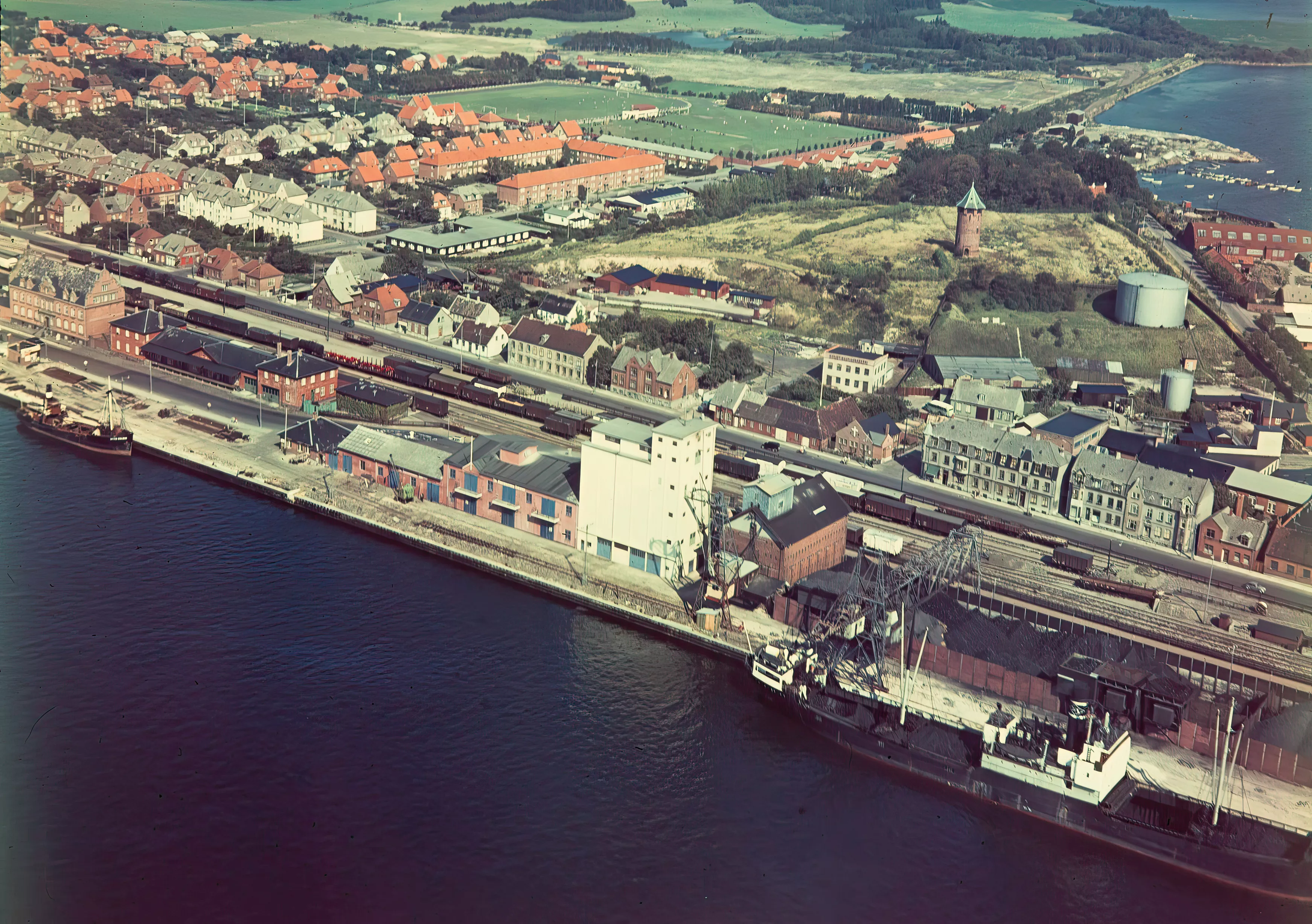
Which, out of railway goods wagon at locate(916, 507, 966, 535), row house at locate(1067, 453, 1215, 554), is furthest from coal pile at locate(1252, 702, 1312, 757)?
railway goods wagon at locate(916, 507, 966, 535)

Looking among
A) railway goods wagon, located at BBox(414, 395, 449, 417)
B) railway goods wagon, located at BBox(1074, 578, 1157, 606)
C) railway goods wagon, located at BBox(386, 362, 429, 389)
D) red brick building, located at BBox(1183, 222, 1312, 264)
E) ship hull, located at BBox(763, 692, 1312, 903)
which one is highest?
red brick building, located at BBox(1183, 222, 1312, 264)

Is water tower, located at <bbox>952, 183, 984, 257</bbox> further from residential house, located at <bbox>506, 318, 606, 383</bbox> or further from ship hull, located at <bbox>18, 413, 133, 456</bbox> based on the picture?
ship hull, located at <bbox>18, 413, 133, 456</bbox>

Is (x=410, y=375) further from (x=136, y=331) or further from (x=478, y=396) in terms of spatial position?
(x=136, y=331)

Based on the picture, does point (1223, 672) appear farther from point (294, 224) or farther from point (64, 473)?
point (294, 224)

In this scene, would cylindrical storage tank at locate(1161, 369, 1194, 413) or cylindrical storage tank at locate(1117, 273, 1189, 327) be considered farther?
cylindrical storage tank at locate(1117, 273, 1189, 327)

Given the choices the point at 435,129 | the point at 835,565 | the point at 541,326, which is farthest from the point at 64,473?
the point at 435,129

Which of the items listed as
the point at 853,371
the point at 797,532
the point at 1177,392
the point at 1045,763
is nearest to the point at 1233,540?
the point at 797,532

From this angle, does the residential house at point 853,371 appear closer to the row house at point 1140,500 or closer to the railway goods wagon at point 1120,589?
the row house at point 1140,500
